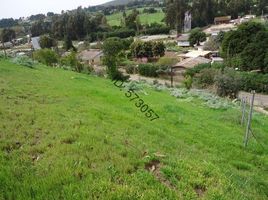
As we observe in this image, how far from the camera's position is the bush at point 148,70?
1633 inches

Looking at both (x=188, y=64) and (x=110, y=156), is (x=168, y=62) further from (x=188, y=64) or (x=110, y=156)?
(x=110, y=156)

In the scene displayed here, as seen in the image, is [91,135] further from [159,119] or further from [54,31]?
[54,31]

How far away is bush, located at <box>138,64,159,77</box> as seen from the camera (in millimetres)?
41469

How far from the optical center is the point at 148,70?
1661 inches

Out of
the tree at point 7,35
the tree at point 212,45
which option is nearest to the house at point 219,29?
the tree at point 212,45

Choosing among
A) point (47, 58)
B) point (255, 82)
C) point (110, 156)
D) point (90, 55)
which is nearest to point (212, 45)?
point (90, 55)

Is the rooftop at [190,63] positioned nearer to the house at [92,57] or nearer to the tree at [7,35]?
the house at [92,57]

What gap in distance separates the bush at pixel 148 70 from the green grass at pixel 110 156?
102 feet

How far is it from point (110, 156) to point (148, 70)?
37004 millimetres

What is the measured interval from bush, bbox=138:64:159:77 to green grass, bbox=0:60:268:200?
3123 cm

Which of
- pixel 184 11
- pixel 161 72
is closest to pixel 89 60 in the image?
pixel 161 72

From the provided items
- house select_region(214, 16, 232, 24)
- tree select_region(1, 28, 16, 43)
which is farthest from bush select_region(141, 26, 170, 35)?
tree select_region(1, 28, 16, 43)

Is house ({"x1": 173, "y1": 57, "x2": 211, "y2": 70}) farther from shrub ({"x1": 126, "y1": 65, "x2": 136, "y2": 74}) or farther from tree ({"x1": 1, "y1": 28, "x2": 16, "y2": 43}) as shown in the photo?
tree ({"x1": 1, "y1": 28, "x2": 16, "y2": 43})

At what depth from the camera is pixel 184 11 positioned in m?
75.8
